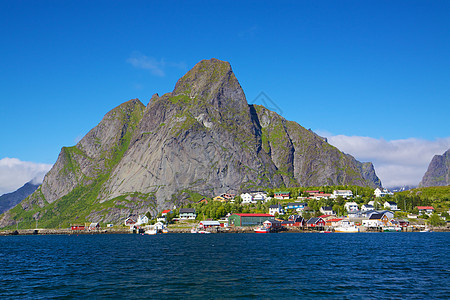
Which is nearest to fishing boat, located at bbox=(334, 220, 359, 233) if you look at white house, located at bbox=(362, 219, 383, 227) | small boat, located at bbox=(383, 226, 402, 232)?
white house, located at bbox=(362, 219, 383, 227)

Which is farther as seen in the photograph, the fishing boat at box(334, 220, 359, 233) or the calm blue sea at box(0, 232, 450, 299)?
the fishing boat at box(334, 220, 359, 233)

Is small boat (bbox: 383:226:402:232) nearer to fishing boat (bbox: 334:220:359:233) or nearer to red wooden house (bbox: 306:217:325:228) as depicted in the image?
fishing boat (bbox: 334:220:359:233)

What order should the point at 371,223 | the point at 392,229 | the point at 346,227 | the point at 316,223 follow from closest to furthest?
1. the point at 392,229
2. the point at 346,227
3. the point at 371,223
4. the point at 316,223

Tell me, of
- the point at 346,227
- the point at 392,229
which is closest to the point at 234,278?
the point at 346,227

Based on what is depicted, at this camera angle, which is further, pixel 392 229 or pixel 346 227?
pixel 346 227

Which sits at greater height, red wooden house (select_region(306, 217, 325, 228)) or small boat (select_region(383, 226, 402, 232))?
red wooden house (select_region(306, 217, 325, 228))

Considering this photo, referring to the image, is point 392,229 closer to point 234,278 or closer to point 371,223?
point 371,223

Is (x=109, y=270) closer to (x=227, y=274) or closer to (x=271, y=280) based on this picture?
(x=227, y=274)

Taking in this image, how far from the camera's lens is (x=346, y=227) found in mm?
182250

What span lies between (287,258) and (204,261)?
1359 centimetres

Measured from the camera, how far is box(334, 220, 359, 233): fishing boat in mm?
180375

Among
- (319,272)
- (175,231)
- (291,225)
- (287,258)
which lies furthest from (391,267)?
(175,231)

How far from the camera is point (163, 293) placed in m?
35.6

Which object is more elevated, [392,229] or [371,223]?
[371,223]
